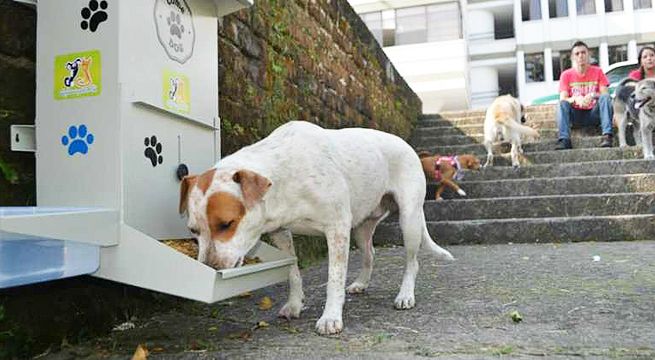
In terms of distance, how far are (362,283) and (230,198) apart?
1.51m

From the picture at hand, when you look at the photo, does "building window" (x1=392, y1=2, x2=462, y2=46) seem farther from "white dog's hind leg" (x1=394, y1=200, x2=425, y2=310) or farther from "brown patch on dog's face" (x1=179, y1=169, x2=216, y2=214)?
"brown patch on dog's face" (x1=179, y1=169, x2=216, y2=214)

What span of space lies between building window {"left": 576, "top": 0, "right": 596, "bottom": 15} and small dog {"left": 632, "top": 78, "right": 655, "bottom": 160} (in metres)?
26.1

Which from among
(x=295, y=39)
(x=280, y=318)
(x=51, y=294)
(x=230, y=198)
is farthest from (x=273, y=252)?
(x=295, y=39)

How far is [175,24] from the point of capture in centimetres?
→ 258

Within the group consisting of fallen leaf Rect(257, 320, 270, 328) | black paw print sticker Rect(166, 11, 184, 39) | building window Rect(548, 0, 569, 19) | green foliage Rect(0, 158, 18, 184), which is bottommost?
fallen leaf Rect(257, 320, 270, 328)

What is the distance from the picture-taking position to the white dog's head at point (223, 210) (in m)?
2.18

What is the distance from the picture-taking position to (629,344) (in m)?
2.07

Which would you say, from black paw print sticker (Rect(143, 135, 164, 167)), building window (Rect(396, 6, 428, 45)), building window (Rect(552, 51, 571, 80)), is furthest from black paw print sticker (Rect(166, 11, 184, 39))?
building window (Rect(552, 51, 571, 80))

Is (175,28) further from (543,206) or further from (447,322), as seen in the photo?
(543,206)

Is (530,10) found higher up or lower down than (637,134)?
higher up

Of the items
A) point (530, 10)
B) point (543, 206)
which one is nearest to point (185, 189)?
point (543, 206)

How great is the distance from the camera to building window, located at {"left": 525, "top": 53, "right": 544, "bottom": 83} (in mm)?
30500

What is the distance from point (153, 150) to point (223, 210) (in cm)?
46

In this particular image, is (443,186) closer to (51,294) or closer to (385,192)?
(385,192)
